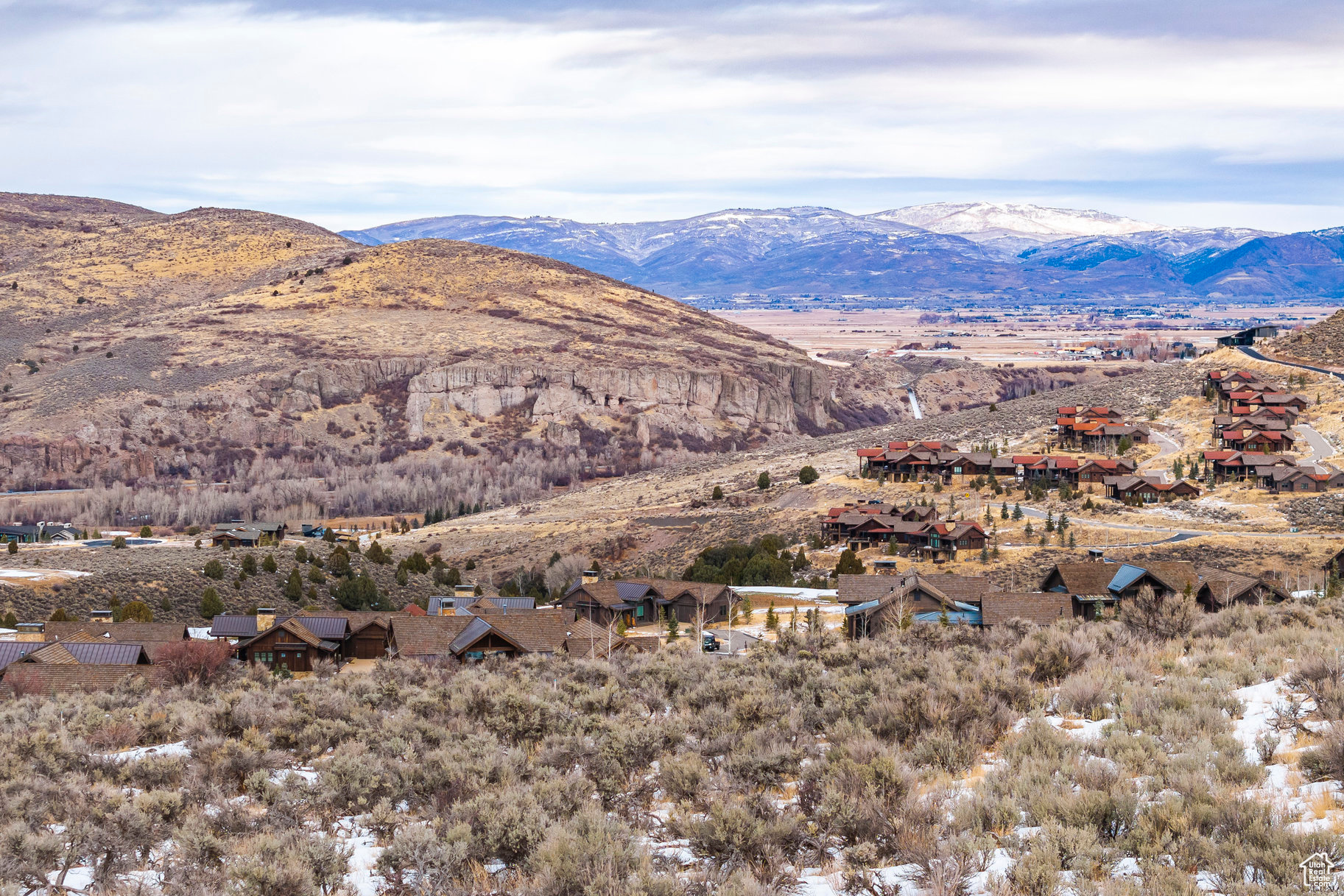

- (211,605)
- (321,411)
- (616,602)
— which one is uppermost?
(616,602)

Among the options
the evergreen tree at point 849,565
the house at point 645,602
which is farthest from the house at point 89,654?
the evergreen tree at point 849,565

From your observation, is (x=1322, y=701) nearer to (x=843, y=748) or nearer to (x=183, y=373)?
(x=843, y=748)

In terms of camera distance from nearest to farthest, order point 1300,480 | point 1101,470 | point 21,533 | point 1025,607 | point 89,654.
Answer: point 89,654, point 1025,607, point 1300,480, point 1101,470, point 21,533

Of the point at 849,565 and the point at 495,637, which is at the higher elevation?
the point at 495,637

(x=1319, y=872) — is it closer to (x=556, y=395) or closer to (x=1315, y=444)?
(x=1315, y=444)

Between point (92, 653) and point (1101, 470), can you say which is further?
point (1101, 470)

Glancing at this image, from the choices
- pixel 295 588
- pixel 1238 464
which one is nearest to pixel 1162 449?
pixel 1238 464

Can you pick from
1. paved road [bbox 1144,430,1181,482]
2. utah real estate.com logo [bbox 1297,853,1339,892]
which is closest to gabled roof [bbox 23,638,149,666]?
utah real estate.com logo [bbox 1297,853,1339,892]
